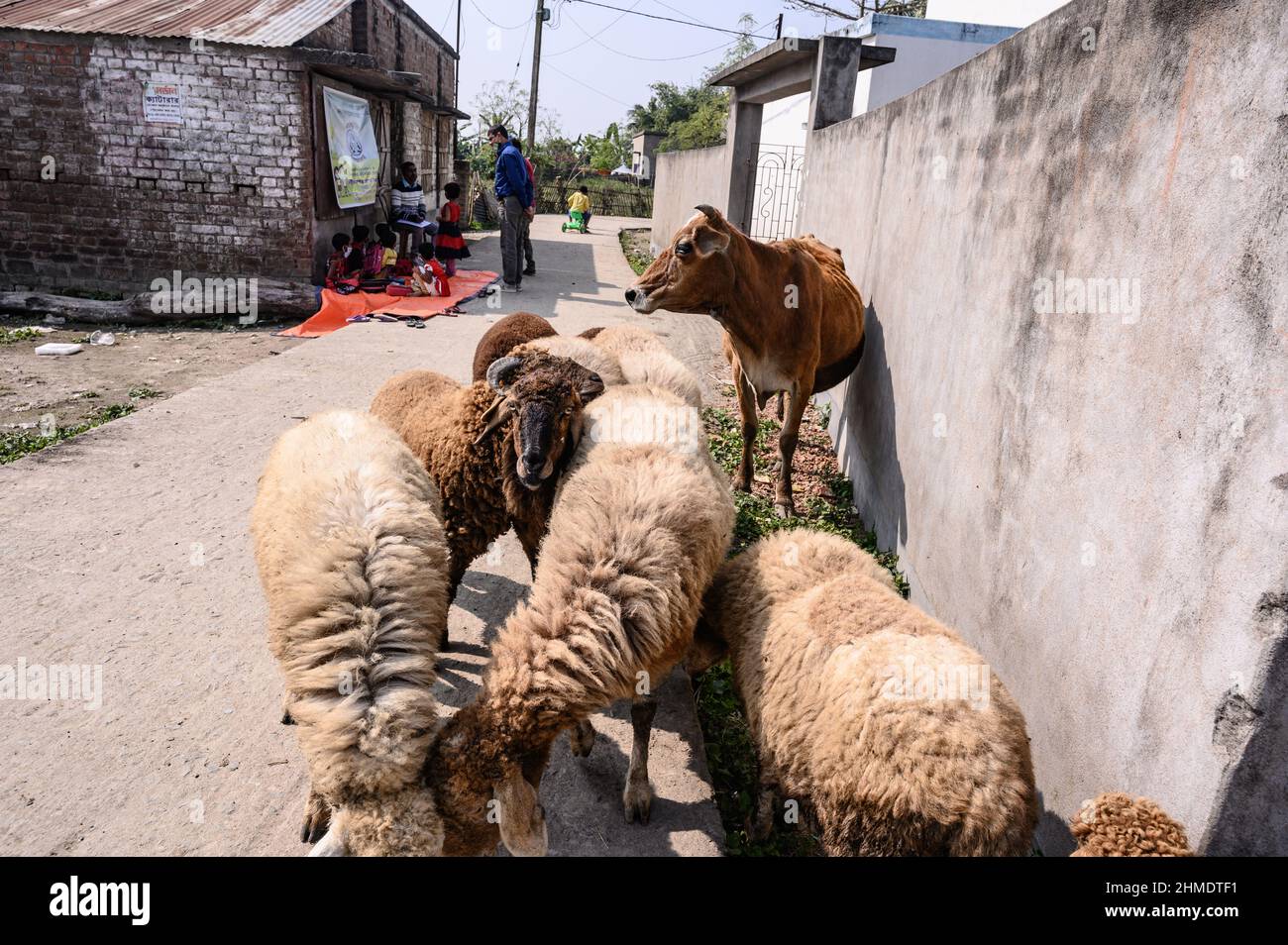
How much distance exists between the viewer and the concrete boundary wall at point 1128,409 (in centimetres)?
196

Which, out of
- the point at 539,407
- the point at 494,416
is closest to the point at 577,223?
the point at 494,416

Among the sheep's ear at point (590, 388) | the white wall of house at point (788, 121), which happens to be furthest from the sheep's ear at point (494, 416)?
the white wall of house at point (788, 121)

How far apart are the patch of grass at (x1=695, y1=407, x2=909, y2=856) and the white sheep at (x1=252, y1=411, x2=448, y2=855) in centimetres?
144

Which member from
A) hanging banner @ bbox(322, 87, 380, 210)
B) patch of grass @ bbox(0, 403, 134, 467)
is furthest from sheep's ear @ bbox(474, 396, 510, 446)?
hanging banner @ bbox(322, 87, 380, 210)

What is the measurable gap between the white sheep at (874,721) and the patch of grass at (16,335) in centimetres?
1101

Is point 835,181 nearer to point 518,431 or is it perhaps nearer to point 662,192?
point 518,431

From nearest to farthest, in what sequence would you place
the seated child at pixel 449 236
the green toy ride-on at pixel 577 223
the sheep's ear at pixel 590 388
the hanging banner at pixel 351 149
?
the sheep's ear at pixel 590 388 < the hanging banner at pixel 351 149 < the seated child at pixel 449 236 < the green toy ride-on at pixel 577 223

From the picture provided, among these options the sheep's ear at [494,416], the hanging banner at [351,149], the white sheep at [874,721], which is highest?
the hanging banner at [351,149]

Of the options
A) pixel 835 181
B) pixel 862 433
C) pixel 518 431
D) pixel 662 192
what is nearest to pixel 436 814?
pixel 518 431

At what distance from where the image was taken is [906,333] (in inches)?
215

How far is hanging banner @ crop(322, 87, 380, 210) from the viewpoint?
42.5 feet

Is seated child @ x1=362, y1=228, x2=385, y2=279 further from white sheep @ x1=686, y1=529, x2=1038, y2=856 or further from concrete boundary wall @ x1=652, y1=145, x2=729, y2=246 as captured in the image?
white sheep @ x1=686, y1=529, x2=1038, y2=856

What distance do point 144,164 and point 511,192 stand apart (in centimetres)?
563

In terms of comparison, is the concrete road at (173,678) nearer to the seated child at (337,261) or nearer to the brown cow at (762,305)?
the brown cow at (762,305)
